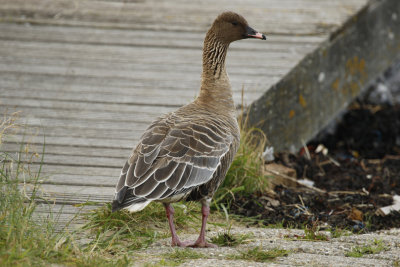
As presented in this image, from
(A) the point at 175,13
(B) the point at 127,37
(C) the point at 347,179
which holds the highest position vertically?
(A) the point at 175,13

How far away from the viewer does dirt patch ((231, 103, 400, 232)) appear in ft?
19.6

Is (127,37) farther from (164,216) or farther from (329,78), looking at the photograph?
(164,216)

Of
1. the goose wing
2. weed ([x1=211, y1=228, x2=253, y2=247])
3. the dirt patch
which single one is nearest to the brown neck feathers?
the goose wing

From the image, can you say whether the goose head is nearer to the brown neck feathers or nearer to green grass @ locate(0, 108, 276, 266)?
the brown neck feathers

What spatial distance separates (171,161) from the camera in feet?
15.0

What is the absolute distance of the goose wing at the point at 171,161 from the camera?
4348 mm

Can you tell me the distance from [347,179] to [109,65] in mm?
3253

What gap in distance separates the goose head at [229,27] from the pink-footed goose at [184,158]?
0.53 m

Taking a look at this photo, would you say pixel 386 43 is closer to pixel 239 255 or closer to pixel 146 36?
pixel 146 36

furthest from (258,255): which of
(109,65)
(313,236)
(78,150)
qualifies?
(109,65)

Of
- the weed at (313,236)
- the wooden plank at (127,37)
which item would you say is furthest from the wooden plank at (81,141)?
the wooden plank at (127,37)

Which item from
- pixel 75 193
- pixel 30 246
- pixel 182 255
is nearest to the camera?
pixel 30 246

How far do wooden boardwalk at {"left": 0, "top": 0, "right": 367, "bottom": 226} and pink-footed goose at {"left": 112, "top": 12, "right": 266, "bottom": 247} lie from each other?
31.3 inches

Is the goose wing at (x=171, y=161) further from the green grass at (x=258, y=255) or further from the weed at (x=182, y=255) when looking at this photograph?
the green grass at (x=258, y=255)
